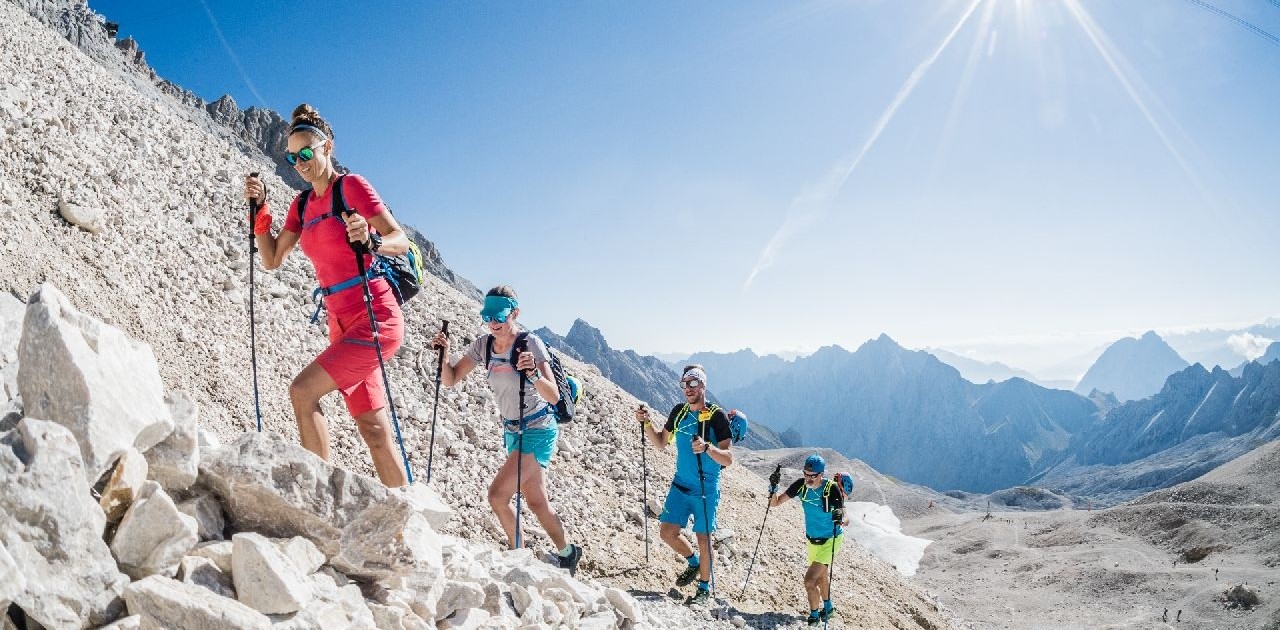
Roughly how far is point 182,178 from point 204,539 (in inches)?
674

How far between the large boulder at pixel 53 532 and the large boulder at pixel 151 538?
0.14 m

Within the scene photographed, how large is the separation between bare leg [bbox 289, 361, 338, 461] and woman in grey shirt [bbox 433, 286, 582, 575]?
1.84m

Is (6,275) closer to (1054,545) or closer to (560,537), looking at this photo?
(560,537)

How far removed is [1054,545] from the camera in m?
71.2

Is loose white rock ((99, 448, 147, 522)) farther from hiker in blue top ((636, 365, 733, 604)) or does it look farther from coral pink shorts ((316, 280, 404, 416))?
hiker in blue top ((636, 365, 733, 604))

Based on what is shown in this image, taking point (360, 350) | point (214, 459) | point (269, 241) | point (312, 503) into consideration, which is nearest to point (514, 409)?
point (360, 350)

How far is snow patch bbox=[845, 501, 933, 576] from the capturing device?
67.6 metres

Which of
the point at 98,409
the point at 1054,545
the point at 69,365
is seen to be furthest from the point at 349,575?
the point at 1054,545

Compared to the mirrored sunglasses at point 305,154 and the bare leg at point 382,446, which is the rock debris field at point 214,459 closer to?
the bare leg at point 382,446

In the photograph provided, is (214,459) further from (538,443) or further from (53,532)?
(538,443)

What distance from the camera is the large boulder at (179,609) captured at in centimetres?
277

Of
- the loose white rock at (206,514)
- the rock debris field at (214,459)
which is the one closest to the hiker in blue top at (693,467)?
the rock debris field at (214,459)

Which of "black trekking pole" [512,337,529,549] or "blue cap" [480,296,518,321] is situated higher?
"blue cap" [480,296,518,321]

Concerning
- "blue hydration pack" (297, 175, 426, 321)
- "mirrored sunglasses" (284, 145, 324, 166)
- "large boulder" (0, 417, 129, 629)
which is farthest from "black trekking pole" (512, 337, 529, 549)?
"large boulder" (0, 417, 129, 629)
